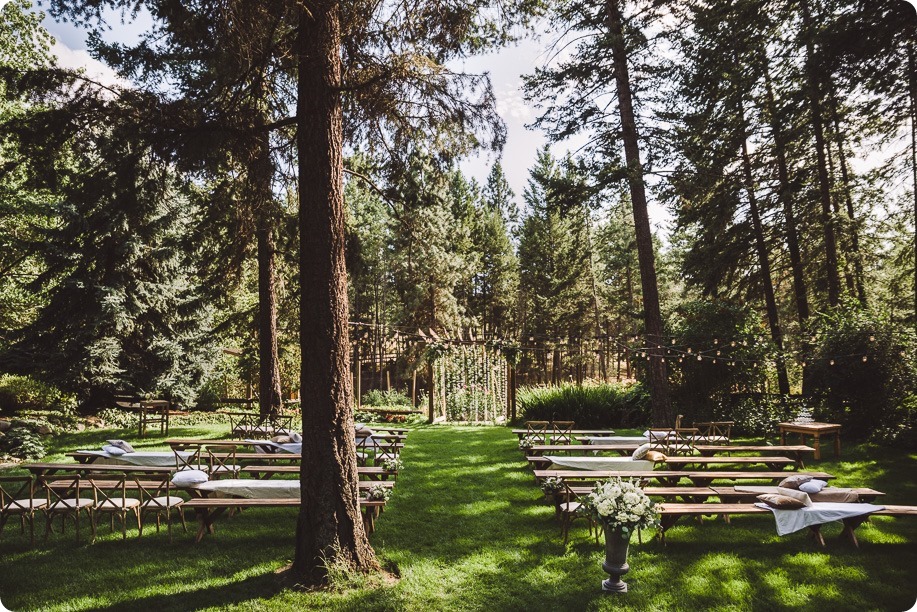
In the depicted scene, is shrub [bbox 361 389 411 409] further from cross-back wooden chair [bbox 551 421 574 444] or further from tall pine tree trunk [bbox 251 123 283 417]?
cross-back wooden chair [bbox 551 421 574 444]

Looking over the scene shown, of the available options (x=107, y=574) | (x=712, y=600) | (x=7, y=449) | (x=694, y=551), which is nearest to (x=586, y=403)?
(x=694, y=551)

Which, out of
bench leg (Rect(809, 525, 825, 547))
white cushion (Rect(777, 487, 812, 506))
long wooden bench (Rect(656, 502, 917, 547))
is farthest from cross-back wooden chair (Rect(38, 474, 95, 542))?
bench leg (Rect(809, 525, 825, 547))

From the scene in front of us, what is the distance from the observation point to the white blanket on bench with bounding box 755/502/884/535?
17.7ft

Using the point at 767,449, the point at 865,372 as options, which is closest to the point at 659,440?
the point at 767,449

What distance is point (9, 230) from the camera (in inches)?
627

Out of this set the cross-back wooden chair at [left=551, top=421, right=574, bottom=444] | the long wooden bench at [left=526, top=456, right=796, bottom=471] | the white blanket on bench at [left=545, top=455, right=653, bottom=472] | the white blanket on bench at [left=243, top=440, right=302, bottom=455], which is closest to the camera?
the long wooden bench at [left=526, top=456, right=796, bottom=471]

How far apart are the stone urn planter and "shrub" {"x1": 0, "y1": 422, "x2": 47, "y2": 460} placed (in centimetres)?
1142

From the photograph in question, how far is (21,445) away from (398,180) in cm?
997

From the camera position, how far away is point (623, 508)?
4.66m

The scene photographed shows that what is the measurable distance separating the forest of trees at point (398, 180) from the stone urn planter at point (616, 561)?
243 centimetres

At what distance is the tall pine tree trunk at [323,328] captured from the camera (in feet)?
15.4

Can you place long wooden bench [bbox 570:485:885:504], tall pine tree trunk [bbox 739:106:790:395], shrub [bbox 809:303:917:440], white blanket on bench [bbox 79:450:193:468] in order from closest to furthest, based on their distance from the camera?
long wooden bench [bbox 570:485:885:504] → white blanket on bench [bbox 79:450:193:468] → shrub [bbox 809:303:917:440] → tall pine tree trunk [bbox 739:106:790:395]

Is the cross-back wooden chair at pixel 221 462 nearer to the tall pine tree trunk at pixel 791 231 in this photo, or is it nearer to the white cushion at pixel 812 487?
the white cushion at pixel 812 487

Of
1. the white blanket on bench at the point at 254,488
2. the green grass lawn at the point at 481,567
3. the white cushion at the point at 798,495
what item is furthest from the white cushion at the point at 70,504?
the white cushion at the point at 798,495
